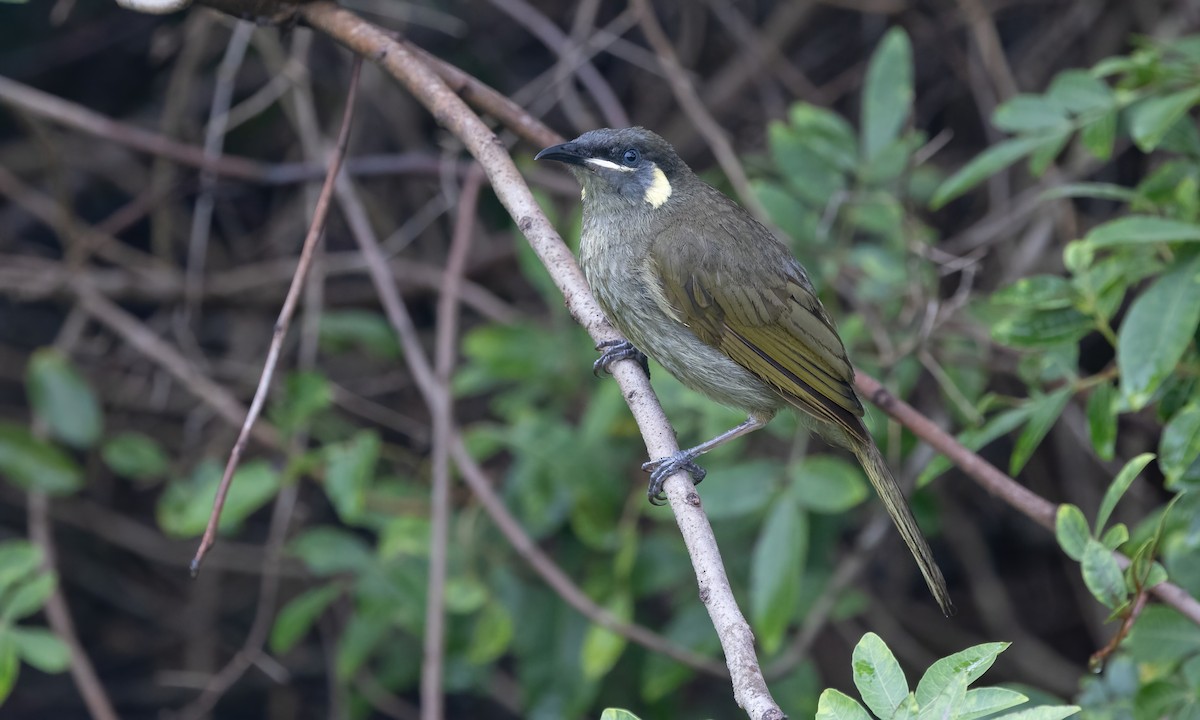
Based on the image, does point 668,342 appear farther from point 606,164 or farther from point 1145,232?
point 1145,232

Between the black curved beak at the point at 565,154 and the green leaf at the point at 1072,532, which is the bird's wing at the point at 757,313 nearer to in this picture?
the black curved beak at the point at 565,154

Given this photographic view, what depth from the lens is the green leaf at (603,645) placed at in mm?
3668

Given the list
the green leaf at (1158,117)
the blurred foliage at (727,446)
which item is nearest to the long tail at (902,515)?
the blurred foliage at (727,446)

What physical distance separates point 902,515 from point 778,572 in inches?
19.3

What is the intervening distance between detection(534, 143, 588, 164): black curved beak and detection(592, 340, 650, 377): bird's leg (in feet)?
1.70

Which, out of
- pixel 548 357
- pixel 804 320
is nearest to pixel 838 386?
pixel 804 320

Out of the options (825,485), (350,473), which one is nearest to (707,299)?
(825,485)

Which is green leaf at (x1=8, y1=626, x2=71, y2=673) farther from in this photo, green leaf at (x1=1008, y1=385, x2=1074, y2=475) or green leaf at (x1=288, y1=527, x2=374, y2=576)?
green leaf at (x1=1008, y1=385, x2=1074, y2=475)

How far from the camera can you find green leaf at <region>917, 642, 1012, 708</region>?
1.60m

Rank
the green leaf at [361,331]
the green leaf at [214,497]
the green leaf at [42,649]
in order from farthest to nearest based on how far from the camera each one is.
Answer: the green leaf at [361,331] < the green leaf at [214,497] < the green leaf at [42,649]

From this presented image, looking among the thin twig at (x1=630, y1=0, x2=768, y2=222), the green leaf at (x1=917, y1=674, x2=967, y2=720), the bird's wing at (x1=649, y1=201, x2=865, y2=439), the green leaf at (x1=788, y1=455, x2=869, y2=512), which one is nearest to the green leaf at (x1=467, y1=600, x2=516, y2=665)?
the green leaf at (x1=788, y1=455, x2=869, y2=512)

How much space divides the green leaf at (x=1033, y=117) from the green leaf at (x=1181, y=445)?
100cm

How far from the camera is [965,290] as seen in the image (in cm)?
342

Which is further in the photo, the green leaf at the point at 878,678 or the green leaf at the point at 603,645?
the green leaf at the point at 603,645
